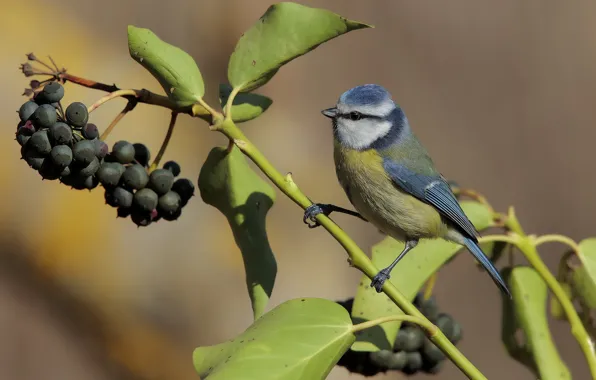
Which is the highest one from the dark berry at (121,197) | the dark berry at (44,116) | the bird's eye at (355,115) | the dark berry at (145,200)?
the dark berry at (44,116)

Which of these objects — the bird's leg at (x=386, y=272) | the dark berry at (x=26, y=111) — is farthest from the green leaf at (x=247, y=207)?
the dark berry at (x=26, y=111)

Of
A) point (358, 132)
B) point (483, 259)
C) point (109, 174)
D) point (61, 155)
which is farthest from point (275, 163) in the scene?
point (61, 155)

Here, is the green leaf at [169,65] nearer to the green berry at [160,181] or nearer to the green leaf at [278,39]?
the green leaf at [278,39]

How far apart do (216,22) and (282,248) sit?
1.25m

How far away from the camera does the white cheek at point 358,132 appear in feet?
6.45

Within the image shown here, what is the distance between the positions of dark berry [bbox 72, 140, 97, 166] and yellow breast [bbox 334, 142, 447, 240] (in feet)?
2.52

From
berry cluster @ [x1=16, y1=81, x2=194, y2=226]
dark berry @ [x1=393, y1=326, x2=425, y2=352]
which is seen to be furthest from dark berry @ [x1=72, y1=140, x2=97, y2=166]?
dark berry @ [x1=393, y1=326, x2=425, y2=352]

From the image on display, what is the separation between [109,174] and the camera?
138 centimetres

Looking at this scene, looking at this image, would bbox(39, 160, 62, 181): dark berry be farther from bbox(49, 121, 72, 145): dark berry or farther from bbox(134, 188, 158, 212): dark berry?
bbox(134, 188, 158, 212): dark berry

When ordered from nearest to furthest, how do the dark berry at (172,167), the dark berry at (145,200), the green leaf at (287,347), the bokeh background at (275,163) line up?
the green leaf at (287,347) → the dark berry at (145,200) → the dark berry at (172,167) → the bokeh background at (275,163)

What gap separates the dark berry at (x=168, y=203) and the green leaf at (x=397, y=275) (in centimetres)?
36

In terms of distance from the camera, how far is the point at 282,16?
1.31 metres

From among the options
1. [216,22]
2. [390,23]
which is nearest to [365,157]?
[216,22]

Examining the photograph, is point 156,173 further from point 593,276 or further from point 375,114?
point 593,276
